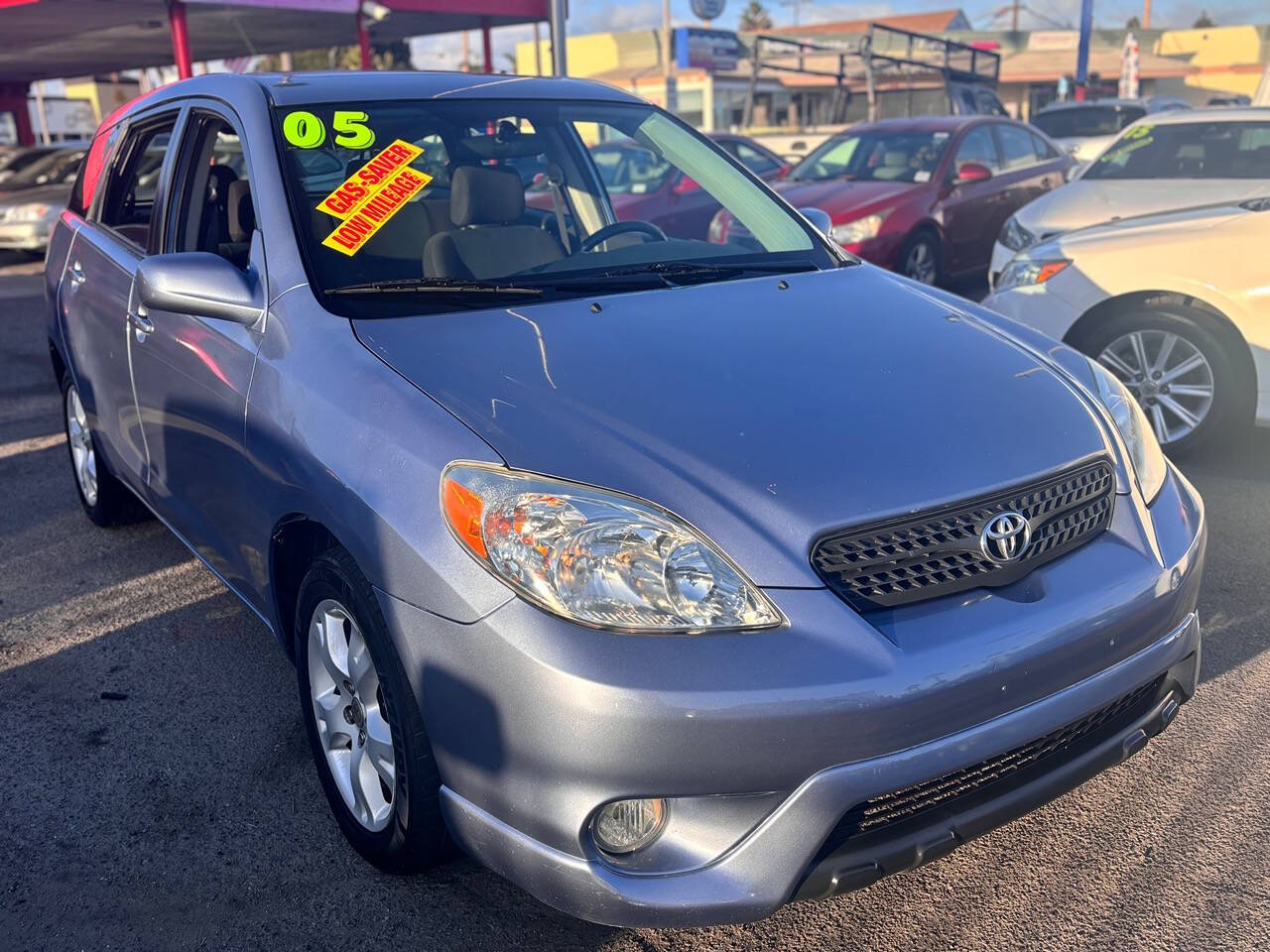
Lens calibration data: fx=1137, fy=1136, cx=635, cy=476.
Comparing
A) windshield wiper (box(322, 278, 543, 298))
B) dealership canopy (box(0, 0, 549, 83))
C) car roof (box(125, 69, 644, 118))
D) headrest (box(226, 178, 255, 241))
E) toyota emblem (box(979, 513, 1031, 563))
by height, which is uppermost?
dealership canopy (box(0, 0, 549, 83))

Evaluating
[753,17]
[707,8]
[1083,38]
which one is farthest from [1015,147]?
[753,17]

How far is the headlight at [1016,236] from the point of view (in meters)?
7.13

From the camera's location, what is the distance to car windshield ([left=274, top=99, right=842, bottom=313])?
2.87 m

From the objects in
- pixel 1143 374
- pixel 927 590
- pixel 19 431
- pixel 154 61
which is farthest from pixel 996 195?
pixel 154 61

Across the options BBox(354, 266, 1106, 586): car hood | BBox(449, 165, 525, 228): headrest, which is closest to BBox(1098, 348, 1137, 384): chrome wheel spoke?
BBox(354, 266, 1106, 586): car hood

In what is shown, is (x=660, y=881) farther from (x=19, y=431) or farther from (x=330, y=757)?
(x=19, y=431)

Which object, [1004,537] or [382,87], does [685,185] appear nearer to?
[382,87]

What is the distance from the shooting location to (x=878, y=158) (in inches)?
385

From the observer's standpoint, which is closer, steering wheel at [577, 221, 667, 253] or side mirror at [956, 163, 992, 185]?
steering wheel at [577, 221, 667, 253]

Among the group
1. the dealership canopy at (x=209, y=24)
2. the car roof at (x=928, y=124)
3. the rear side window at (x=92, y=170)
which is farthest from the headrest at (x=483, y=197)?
the dealership canopy at (x=209, y=24)

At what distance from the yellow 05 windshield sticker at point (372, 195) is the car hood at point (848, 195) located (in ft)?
18.7

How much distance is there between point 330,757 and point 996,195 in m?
8.58

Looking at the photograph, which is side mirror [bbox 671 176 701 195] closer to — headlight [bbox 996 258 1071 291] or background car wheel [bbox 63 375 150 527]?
headlight [bbox 996 258 1071 291]

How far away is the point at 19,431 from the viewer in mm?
6492
